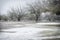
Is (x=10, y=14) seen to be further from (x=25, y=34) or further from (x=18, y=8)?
(x=25, y=34)

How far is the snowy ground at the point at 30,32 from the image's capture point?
5.08ft

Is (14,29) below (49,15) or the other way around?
below

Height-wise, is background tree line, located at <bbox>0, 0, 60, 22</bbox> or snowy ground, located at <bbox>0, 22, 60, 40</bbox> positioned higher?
background tree line, located at <bbox>0, 0, 60, 22</bbox>

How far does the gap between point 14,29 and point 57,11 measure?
0.68m

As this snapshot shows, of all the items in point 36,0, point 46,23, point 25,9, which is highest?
point 36,0

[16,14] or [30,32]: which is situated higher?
[16,14]

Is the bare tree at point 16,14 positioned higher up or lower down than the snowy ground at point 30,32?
higher up

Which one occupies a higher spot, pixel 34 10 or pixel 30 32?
pixel 34 10

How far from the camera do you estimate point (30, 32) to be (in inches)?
62.1

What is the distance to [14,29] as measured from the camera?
157 cm

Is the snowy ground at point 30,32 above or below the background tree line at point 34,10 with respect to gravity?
below

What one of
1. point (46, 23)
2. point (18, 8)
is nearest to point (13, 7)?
point (18, 8)

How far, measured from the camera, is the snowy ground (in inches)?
61.0

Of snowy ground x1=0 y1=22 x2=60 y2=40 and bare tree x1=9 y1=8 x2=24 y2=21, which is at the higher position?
bare tree x1=9 y1=8 x2=24 y2=21
